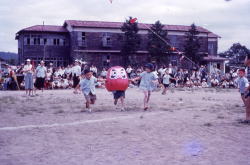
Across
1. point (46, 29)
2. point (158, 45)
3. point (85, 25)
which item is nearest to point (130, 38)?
point (158, 45)

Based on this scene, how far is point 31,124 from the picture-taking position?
862 centimetres

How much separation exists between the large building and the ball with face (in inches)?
Result: 1417

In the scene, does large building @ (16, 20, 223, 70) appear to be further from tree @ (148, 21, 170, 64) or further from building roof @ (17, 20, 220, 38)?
tree @ (148, 21, 170, 64)

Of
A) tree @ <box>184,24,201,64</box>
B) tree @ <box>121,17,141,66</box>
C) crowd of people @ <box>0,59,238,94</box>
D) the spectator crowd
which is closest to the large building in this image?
tree @ <box>121,17,141,66</box>

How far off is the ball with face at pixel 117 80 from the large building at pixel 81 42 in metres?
36.0

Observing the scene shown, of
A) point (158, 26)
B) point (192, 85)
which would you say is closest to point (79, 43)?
point (158, 26)

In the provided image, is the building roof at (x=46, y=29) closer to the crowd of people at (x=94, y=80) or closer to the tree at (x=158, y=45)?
the tree at (x=158, y=45)

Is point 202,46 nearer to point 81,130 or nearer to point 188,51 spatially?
point 188,51

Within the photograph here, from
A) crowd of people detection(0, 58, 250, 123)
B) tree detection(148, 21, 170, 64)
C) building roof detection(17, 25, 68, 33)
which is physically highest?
building roof detection(17, 25, 68, 33)

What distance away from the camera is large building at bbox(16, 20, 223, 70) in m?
49.7

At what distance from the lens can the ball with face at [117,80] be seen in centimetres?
1234

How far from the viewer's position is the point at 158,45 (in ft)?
150

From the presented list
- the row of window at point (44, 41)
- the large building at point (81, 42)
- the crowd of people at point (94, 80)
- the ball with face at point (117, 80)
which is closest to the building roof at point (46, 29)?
the large building at point (81, 42)

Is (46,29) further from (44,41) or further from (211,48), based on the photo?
(211,48)
